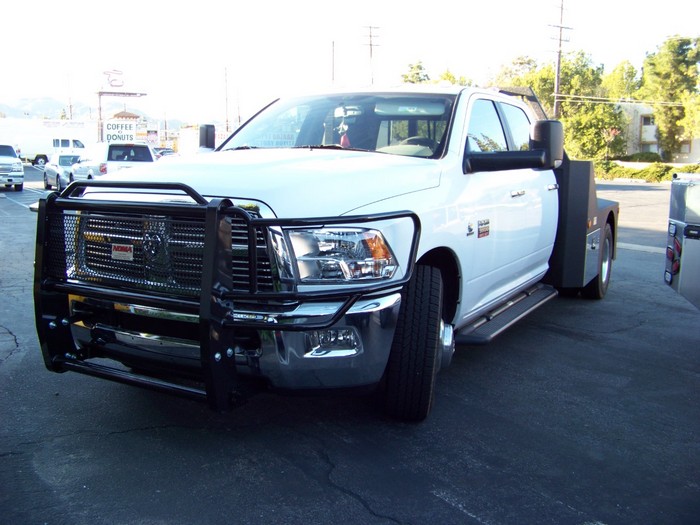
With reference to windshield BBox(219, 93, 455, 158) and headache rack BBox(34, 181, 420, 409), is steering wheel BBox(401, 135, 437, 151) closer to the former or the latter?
windshield BBox(219, 93, 455, 158)

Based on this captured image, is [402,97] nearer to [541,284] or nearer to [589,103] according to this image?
[541,284]

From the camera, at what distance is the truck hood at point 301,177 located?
3369 mm

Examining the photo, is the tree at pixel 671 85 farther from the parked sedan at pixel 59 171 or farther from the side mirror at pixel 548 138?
the side mirror at pixel 548 138

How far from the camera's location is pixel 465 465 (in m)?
3.55

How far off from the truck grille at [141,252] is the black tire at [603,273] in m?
4.81

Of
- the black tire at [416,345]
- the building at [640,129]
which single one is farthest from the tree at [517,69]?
the black tire at [416,345]

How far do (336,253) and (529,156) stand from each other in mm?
1679

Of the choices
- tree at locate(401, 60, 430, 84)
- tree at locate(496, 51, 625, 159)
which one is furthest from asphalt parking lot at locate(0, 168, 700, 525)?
tree at locate(401, 60, 430, 84)

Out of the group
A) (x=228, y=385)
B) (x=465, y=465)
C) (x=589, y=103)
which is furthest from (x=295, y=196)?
(x=589, y=103)

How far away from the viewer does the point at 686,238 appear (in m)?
4.82

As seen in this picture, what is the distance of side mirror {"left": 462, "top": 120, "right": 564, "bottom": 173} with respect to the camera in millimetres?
4344

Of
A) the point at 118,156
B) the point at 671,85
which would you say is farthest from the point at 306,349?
the point at 671,85

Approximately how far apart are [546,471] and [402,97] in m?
2.71

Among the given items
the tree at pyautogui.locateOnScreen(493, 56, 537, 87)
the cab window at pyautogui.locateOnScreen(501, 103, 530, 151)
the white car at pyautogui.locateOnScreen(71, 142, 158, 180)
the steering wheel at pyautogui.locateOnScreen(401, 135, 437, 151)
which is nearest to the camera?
the steering wheel at pyautogui.locateOnScreen(401, 135, 437, 151)
